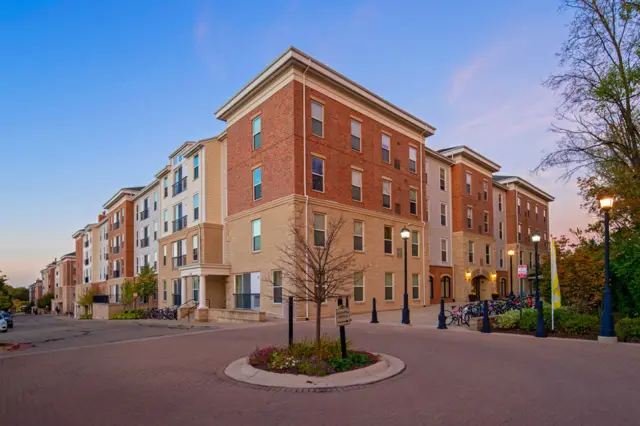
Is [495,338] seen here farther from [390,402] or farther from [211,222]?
[211,222]

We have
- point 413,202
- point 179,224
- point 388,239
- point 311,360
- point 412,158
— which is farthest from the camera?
point 179,224

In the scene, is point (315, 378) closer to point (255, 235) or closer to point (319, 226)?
point (319, 226)

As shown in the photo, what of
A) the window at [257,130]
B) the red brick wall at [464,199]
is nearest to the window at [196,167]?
the window at [257,130]

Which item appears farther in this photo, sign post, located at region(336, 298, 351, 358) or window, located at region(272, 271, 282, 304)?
window, located at region(272, 271, 282, 304)

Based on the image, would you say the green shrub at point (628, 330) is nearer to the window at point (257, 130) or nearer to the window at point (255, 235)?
the window at point (255, 235)

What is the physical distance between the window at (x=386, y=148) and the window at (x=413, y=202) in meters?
3.41

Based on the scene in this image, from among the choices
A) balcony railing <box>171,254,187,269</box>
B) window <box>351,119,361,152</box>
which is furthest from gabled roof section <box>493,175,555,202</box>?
balcony railing <box>171,254,187,269</box>

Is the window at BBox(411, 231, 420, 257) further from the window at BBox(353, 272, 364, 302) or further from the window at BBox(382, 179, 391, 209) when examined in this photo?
the window at BBox(353, 272, 364, 302)

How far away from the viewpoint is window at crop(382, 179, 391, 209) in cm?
2886

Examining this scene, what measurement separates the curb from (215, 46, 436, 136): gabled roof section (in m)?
17.4

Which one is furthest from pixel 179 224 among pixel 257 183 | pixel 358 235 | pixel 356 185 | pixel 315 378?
pixel 315 378

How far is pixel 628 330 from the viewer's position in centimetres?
1282

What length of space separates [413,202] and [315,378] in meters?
24.6

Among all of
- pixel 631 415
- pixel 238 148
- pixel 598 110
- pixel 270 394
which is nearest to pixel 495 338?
pixel 631 415
